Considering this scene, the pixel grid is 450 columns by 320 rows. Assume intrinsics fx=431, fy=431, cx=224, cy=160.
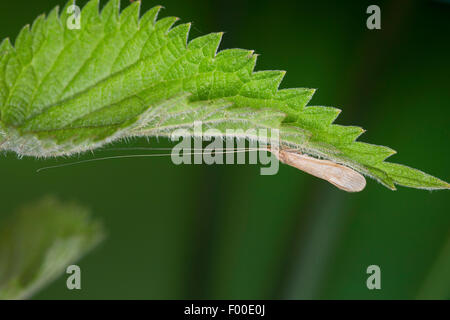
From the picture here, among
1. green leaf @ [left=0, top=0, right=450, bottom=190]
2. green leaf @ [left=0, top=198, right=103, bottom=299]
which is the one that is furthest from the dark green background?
green leaf @ [left=0, top=0, right=450, bottom=190]

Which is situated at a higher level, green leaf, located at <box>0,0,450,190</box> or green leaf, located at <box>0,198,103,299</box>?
green leaf, located at <box>0,0,450,190</box>

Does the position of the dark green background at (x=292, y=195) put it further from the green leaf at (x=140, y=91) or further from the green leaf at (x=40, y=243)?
the green leaf at (x=140, y=91)

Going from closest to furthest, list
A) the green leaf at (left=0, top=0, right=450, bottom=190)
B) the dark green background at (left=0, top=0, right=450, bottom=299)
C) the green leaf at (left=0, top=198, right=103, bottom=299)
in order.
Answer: the green leaf at (left=0, top=0, right=450, bottom=190) < the green leaf at (left=0, top=198, right=103, bottom=299) < the dark green background at (left=0, top=0, right=450, bottom=299)

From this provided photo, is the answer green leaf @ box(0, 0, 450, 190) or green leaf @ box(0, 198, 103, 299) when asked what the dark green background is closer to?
green leaf @ box(0, 198, 103, 299)

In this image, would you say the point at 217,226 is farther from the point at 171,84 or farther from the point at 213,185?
the point at 171,84

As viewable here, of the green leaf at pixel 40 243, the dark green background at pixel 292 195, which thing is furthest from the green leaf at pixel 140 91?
the dark green background at pixel 292 195
